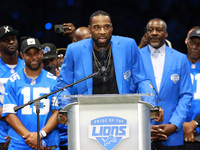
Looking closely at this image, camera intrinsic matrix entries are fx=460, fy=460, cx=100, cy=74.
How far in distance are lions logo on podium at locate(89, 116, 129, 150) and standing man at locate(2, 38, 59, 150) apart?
1623 mm

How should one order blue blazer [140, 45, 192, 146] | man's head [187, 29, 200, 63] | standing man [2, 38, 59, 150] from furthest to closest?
1. man's head [187, 29, 200, 63]
2. blue blazer [140, 45, 192, 146]
3. standing man [2, 38, 59, 150]

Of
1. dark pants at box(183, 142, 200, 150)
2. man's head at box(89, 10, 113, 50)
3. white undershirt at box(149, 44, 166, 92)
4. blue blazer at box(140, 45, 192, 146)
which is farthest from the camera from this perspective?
dark pants at box(183, 142, 200, 150)

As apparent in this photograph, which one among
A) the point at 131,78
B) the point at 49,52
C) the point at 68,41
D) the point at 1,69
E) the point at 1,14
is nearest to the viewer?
the point at 131,78

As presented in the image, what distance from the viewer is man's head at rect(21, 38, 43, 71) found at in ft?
16.4

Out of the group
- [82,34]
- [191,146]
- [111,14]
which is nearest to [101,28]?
[191,146]

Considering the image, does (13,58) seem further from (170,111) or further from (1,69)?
(170,111)

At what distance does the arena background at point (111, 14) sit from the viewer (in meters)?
8.08

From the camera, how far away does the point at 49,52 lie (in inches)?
246

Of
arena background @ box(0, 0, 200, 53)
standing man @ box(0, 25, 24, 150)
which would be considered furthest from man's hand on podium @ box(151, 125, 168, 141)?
arena background @ box(0, 0, 200, 53)

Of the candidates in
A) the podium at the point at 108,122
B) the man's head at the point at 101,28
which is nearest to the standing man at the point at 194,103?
the man's head at the point at 101,28

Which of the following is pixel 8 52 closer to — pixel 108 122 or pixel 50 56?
pixel 50 56

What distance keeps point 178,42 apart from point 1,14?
125 inches

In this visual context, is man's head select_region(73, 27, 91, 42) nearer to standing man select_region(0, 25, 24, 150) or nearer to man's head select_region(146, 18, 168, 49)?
standing man select_region(0, 25, 24, 150)

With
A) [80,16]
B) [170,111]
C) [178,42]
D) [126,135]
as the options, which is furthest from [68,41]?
[126,135]
